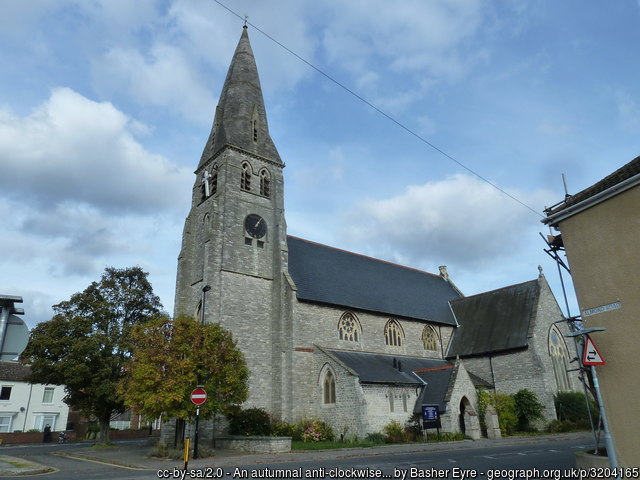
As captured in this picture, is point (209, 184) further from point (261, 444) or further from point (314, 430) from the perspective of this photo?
point (261, 444)

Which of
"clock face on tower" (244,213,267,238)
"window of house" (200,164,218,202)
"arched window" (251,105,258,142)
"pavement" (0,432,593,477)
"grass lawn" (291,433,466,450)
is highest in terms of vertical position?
"arched window" (251,105,258,142)

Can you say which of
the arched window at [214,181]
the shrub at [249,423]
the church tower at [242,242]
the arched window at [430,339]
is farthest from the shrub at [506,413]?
the arched window at [214,181]

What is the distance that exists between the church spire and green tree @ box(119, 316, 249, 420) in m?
14.8

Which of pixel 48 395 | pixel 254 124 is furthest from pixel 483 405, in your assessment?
pixel 48 395

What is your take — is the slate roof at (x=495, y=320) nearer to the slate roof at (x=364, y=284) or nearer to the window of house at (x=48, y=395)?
the slate roof at (x=364, y=284)

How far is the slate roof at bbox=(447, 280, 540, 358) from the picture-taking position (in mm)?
31656

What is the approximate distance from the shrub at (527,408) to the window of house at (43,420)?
43754 mm

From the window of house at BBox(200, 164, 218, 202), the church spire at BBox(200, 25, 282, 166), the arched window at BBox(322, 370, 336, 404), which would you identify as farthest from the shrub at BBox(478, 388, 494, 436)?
the window of house at BBox(200, 164, 218, 202)

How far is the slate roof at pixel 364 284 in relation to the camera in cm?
3011

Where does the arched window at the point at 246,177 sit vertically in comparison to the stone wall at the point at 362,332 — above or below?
above

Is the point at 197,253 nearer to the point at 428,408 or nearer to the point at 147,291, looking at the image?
the point at 147,291

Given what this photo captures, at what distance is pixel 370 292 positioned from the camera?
3325cm

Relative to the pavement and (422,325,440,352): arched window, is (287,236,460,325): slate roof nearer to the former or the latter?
(422,325,440,352): arched window

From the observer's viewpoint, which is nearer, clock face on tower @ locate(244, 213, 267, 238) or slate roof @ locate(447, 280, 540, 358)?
clock face on tower @ locate(244, 213, 267, 238)
